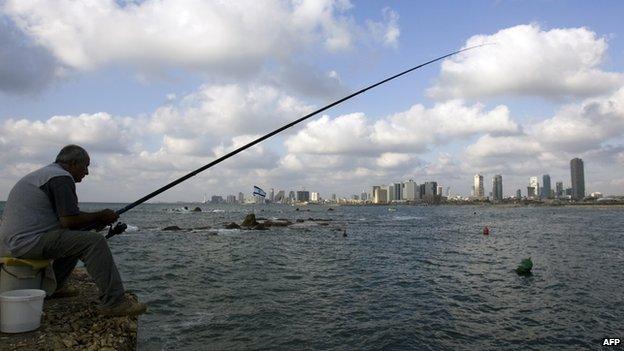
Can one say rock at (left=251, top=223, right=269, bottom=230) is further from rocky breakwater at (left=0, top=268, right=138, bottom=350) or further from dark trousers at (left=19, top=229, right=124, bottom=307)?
dark trousers at (left=19, top=229, right=124, bottom=307)

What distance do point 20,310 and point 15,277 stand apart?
61cm

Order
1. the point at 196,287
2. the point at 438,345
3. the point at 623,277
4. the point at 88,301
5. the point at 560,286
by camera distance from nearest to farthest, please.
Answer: the point at 88,301 < the point at 438,345 < the point at 196,287 < the point at 560,286 < the point at 623,277

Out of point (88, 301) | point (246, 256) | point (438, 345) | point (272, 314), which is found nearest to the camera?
point (88, 301)

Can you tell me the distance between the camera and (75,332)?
17.5 ft

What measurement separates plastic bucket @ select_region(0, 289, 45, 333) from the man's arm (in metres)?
0.94

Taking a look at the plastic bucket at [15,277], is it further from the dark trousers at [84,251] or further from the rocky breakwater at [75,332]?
the rocky breakwater at [75,332]

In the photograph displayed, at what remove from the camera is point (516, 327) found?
1113cm

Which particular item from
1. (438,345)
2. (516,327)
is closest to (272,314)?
(438,345)

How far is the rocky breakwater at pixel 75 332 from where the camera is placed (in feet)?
16.1

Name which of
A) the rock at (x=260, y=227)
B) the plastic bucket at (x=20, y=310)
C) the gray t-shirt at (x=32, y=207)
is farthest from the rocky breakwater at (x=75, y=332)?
the rock at (x=260, y=227)

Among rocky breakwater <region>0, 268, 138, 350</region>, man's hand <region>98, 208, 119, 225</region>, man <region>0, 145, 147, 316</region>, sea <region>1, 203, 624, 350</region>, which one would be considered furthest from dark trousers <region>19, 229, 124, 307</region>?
sea <region>1, 203, 624, 350</region>

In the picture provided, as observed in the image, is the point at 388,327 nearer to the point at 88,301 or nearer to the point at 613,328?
the point at 613,328

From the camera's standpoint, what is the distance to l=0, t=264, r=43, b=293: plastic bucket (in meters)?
5.44

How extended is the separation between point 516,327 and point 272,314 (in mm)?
6714
